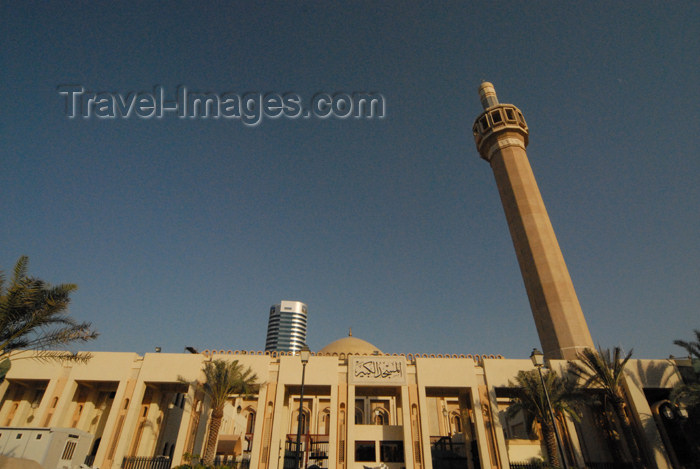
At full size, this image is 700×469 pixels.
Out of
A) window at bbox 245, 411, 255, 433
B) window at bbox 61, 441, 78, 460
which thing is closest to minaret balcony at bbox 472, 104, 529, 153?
window at bbox 245, 411, 255, 433

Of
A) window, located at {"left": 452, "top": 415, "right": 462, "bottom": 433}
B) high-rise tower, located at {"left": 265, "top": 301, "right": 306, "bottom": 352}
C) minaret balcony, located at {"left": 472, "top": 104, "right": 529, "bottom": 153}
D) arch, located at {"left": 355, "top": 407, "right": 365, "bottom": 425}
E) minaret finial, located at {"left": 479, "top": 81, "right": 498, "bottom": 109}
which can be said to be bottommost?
window, located at {"left": 452, "top": 415, "right": 462, "bottom": 433}

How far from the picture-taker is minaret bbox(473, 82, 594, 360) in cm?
3491

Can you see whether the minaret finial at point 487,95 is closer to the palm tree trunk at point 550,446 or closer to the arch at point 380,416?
the palm tree trunk at point 550,446

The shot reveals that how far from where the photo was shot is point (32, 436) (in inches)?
867

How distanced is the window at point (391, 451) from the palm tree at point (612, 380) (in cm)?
1525

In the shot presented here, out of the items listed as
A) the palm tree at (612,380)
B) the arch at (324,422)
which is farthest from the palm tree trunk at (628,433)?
the arch at (324,422)

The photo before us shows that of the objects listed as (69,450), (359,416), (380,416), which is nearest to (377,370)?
(359,416)

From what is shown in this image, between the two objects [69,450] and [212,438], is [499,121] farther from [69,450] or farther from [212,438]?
[69,450]

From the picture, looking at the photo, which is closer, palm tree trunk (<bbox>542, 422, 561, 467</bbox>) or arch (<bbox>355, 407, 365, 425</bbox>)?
palm tree trunk (<bbox>542, 422, 561, 467</bbox>)

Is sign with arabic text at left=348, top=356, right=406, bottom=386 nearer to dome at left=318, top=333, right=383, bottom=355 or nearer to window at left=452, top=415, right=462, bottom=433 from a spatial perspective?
dome at left=318, top=333, right=383, bottom=355

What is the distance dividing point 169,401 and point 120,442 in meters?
7.86

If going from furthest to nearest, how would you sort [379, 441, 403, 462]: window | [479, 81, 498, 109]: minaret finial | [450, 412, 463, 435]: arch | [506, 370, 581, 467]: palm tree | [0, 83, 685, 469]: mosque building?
1. [479, 81, 498, 109]: minaret finial
2. [450, 412, 463, 435]: arch
3. [379, 441, 403, 462]: window
4. [0, 83, 685, 469]: mosque building
5. [506, 370, 581, 467]: palm tree

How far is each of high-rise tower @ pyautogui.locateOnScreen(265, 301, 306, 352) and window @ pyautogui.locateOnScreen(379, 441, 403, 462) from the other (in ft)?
464

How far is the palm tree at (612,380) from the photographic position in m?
26.7
